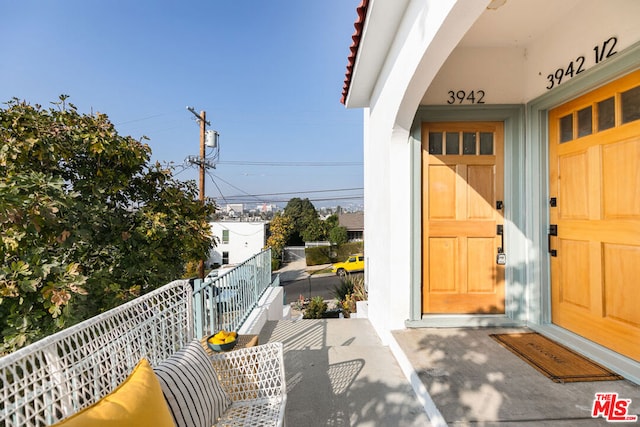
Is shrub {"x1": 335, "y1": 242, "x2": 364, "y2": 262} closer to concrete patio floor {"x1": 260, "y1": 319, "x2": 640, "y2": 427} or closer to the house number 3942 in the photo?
concrete patio floor {"x1": 260, "y1": 319, "x2": 640, "y2": 427}

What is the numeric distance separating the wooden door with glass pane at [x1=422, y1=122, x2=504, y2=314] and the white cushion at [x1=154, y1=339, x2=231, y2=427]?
2.14 meters

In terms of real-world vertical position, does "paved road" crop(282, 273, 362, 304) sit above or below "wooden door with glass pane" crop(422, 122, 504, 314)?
below

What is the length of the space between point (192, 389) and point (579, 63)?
10.7ft

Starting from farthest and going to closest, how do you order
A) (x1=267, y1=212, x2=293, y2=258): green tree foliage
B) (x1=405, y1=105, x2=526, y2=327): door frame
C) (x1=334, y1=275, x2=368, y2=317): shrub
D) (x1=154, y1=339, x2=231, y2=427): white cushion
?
(x1=267, y1=212, x2=293, y2=258): green tree foliage
(x1=334, y1=275, x2=368, y2=317): shrub
(x1=405, y1=105, x2=526, y2=327): door frame
(x1=154, y1=339, x2=231, y2=427): white cushion

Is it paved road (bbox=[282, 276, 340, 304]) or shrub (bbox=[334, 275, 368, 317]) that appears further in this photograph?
paved road (bbox=[282, 276, 340, 304])

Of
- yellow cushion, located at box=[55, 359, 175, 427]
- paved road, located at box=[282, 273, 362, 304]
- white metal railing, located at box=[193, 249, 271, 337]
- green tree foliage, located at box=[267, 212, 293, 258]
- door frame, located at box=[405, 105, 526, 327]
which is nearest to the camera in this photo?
yellow cushion, located at box=[55, 359, 175, 427]

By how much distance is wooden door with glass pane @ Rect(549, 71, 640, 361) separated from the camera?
2.00 meters

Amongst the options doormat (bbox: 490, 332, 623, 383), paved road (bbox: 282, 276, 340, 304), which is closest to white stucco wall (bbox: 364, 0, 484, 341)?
doormat (bbox: 490, 332, 623, 383)

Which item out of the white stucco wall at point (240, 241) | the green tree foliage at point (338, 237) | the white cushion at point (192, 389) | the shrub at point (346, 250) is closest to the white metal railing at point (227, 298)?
the white cushion at point (192, 389)

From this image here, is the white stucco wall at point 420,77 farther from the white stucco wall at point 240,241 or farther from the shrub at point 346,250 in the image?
the white stucco wall at point 240,241

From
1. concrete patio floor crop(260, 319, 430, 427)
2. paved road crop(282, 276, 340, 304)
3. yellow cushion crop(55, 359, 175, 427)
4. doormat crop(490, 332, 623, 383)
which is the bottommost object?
paved road crop(282, 276, 340, 304)

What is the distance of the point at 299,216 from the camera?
105 feet

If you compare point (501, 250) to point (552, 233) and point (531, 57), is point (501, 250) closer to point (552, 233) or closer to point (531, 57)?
point (552, 233)

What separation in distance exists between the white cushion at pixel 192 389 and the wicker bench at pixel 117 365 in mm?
103
